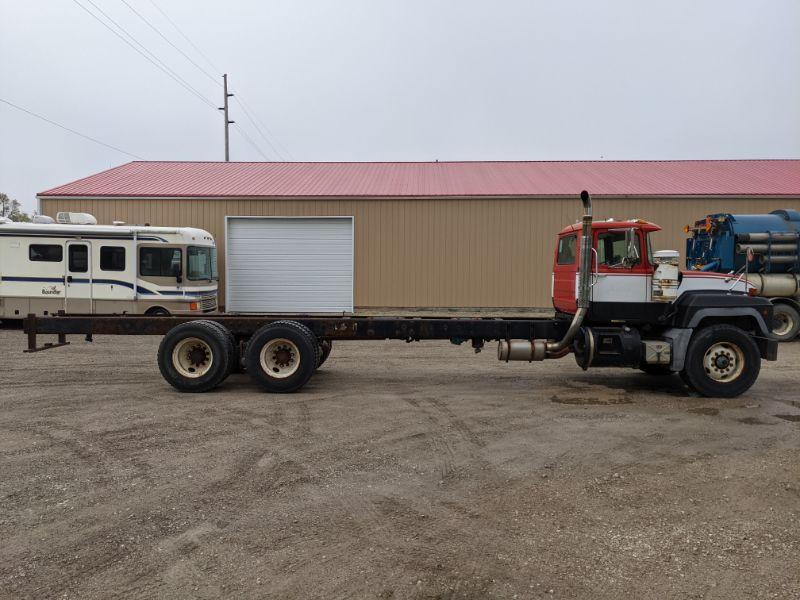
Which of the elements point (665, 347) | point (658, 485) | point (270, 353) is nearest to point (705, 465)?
point (658, 485)

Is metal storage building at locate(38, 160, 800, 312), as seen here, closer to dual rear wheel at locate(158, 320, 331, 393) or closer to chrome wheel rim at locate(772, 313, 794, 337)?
chrome wheel rim at locate(772, 313, 794, 337)

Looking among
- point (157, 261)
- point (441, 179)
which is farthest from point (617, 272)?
point (441, 179)

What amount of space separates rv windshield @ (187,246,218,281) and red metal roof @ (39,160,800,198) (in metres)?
4.09

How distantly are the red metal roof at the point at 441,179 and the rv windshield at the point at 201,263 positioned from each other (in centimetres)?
409

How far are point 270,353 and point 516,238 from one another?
1247 centimetres

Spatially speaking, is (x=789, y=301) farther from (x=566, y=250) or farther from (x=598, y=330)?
(x=598, y=330)

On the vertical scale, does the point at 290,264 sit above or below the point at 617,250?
above

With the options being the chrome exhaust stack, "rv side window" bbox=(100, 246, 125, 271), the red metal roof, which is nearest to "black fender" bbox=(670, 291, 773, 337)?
the chrome exhaust stack

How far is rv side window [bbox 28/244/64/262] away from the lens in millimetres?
14500

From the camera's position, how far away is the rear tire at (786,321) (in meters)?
14.2

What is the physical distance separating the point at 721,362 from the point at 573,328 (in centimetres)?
227

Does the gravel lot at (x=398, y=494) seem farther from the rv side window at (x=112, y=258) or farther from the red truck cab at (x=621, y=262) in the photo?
the rv side window at (x=112, y=258)

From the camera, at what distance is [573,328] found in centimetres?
833

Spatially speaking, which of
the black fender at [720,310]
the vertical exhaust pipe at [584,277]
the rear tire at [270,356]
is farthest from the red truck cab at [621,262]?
the rear tire at [270,356]
